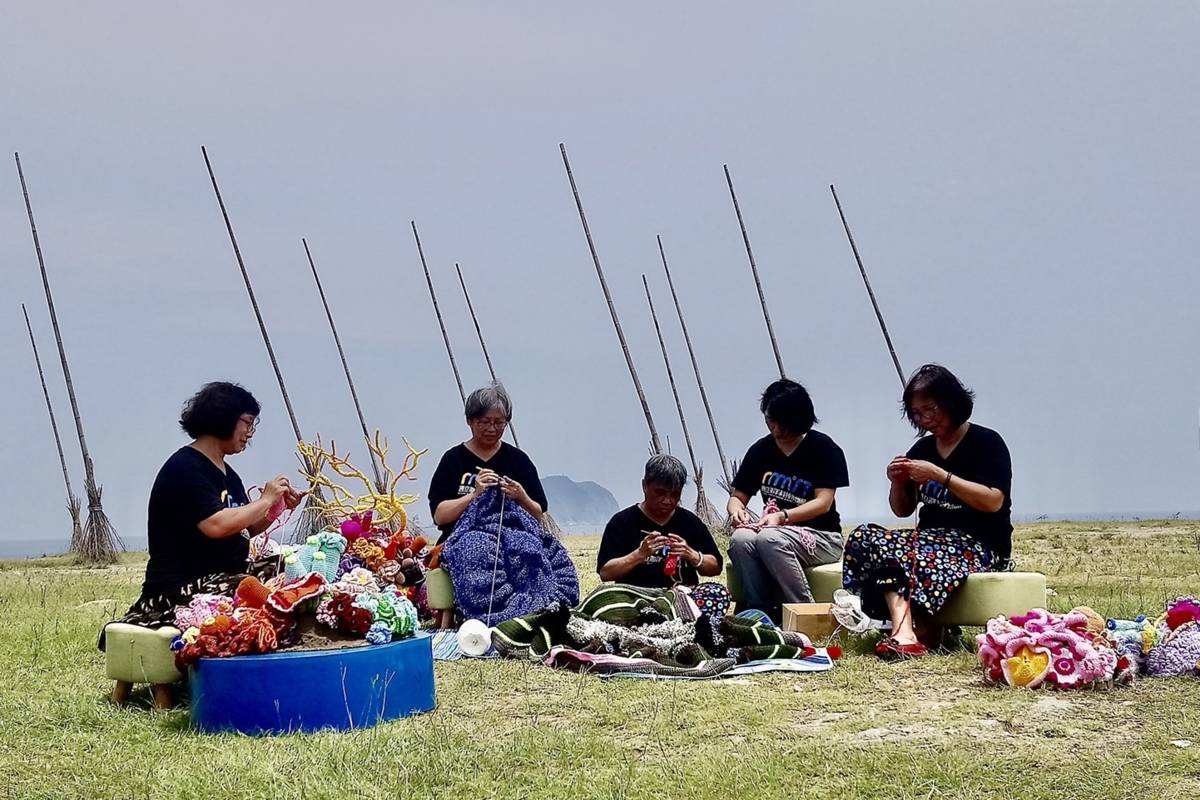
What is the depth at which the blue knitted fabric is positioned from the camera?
18.9ft

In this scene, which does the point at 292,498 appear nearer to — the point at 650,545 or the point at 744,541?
the point at 650,545

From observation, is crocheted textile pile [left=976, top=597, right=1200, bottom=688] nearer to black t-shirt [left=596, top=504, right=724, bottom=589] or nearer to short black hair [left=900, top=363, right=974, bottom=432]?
short black hair [left=900, top=363, right=974, bottom=432]

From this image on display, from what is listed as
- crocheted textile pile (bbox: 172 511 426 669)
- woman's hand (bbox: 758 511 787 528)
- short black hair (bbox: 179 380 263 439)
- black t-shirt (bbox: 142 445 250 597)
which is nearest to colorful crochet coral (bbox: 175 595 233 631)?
crocheted textile pile (bbox: 172 511 426 669)

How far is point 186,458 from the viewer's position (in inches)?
173

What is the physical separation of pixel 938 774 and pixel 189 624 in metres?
2.44

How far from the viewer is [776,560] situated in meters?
5.55

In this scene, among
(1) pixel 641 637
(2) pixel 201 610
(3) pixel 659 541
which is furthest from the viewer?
(3) pixel 659 541

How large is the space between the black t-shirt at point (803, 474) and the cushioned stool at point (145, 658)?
9.39 feet

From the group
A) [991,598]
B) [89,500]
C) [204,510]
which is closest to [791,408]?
[991,598]

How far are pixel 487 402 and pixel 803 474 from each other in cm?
157

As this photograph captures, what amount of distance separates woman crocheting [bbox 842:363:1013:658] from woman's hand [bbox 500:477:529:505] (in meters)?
1.62

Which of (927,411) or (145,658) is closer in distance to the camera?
(145,658)

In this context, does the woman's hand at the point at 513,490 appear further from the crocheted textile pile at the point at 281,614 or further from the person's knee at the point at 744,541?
the crocheted textile pile at the point at 281,614

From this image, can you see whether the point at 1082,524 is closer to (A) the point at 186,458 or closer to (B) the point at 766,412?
(B) the point at 766,412
